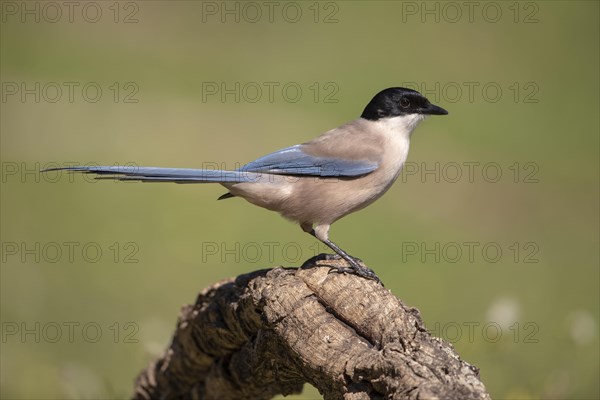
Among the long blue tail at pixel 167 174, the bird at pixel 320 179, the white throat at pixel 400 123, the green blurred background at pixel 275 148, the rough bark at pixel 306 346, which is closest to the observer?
the rough bark at pixel 306 346

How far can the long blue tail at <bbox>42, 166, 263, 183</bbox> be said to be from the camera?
424 centimetres

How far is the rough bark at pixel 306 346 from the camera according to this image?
3.31 metres

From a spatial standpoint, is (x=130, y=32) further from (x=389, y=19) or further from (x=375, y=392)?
(x=375, y=392)

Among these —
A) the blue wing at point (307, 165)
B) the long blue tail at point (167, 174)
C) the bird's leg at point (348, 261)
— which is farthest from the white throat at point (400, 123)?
the long blue tail at point (167, 174)

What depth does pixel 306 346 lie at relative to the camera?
3830 mm

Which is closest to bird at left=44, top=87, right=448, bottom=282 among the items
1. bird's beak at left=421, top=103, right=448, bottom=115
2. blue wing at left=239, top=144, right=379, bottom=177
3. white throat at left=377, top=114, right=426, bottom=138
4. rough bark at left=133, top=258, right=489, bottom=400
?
blue wing at left=239, top=144, right=379, bottom=177

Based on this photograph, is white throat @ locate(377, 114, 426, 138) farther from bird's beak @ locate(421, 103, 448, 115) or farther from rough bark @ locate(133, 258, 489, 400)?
rough bark @ locate(133, 258, 489, 400)

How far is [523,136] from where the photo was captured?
36.5 feet

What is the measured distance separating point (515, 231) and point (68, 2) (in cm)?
808

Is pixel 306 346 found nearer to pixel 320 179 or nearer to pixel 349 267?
pixel 349 267

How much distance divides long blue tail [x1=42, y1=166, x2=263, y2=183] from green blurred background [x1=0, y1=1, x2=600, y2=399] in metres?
1.56

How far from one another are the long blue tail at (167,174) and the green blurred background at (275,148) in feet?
5.11

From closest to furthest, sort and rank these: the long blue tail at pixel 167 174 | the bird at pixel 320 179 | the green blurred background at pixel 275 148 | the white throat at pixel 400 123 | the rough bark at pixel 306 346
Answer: the rough bark at pixel 306 346, the long blue tail at pixel 167 174, the bird at pixel 320 179, the white throat at pixel 400 123, the green blurred background at pixel 275 148

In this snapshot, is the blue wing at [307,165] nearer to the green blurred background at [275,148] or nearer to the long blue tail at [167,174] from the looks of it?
the long blue tail at [167,174]
